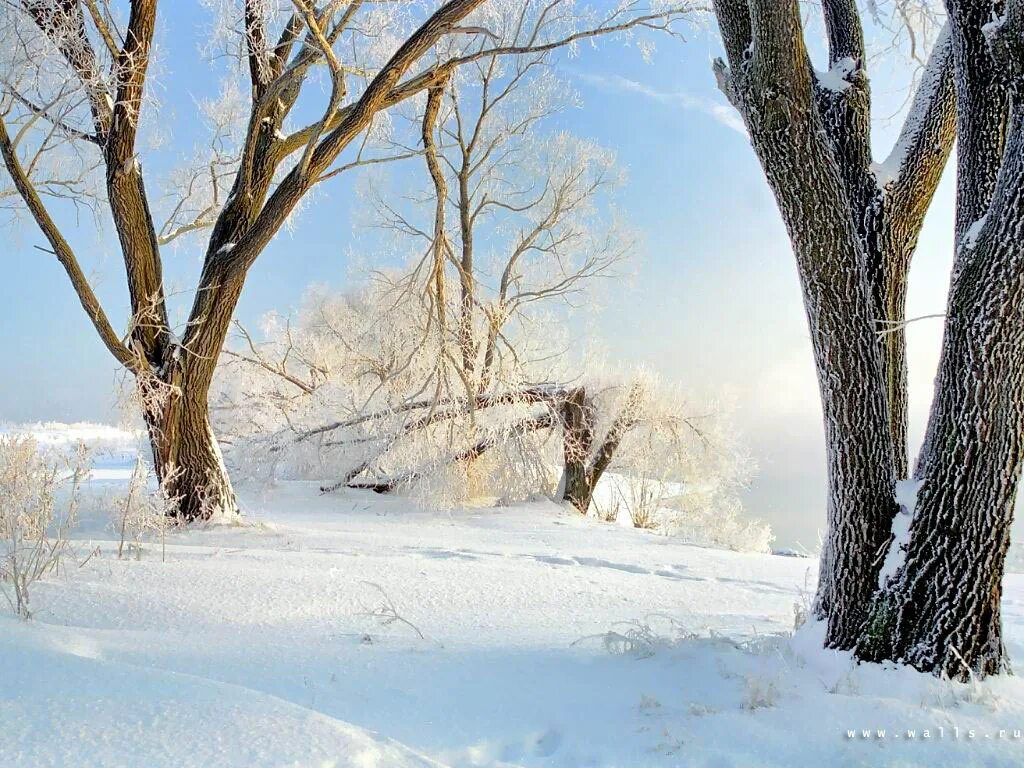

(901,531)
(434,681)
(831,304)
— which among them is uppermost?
(831,304)

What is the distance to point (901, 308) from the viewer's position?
2955 mm

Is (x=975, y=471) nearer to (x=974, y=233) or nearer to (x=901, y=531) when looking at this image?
(x=901, y=531)

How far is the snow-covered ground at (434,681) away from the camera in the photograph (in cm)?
163

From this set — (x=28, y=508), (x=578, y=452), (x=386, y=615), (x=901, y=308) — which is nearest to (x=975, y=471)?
(x=901, y=308)

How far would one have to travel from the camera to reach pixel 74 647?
2.19 meters

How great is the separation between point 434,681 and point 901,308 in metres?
2.40

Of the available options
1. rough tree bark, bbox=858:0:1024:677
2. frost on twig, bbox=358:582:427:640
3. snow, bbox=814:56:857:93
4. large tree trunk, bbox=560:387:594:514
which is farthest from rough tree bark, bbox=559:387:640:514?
rough tree bark, bbox=858:0:1024:677

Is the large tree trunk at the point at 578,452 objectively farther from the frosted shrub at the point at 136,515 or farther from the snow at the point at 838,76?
the snow at the point at 838,76

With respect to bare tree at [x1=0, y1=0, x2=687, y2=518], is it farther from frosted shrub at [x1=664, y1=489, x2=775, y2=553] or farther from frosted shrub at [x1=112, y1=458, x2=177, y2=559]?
frosted shrub at [x1=664, y1=489, x2=775, y2=553]

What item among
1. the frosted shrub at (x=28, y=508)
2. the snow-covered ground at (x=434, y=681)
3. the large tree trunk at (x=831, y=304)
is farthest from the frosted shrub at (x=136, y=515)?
the large tree trunk at (x=831, y=304)

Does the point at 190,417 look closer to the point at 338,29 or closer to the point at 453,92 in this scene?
the point at 338,29

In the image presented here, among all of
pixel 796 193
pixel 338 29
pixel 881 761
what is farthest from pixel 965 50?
pixel 338 29

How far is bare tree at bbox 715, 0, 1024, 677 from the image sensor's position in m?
2.30

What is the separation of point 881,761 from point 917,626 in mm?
691
